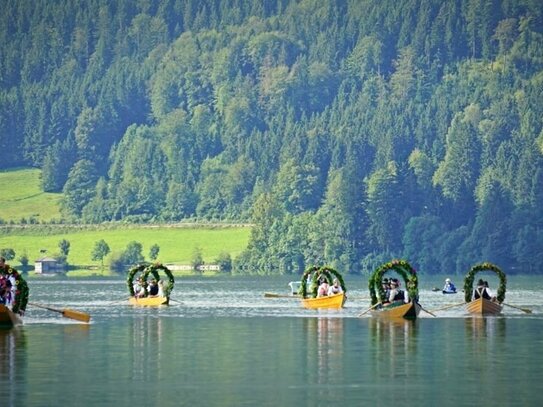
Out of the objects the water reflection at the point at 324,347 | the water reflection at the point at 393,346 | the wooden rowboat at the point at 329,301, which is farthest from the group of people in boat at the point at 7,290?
the wooden rowboat at the point at 329,301

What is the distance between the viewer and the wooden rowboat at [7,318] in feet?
334

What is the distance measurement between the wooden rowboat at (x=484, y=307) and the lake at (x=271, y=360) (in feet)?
4.17

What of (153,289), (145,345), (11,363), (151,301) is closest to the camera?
(11,363)

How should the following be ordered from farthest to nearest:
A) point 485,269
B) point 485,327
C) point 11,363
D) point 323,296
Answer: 1. point 323,296
2. point 485,269
3. point 485,327
4. point 11,363

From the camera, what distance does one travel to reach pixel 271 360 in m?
82.4

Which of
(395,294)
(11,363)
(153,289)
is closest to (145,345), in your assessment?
(11,363)

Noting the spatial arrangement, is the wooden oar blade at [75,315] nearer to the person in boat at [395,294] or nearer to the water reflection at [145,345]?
the water reflection at [145,345]

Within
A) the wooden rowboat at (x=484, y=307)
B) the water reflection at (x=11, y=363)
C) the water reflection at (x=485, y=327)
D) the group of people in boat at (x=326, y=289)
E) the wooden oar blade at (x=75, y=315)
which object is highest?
the group of people in boat at (x=326, y=289)

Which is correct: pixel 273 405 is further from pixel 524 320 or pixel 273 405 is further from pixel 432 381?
pixel 524 320

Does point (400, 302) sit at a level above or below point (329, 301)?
below

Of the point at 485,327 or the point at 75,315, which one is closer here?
the point at 485,327

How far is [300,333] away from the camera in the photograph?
100 metres

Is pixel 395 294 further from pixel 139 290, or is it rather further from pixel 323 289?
pixel 139 290

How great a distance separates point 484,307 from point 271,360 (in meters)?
38.9
